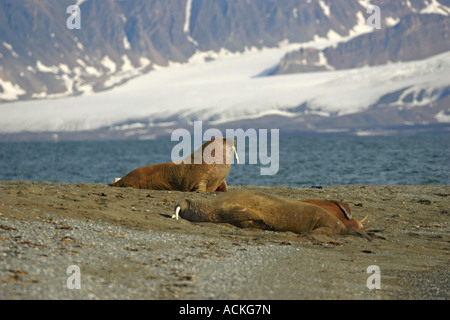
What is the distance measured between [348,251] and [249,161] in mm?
73441

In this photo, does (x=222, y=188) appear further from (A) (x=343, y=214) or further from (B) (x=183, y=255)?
(B) (x=183, y=255)

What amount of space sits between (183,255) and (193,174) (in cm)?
925

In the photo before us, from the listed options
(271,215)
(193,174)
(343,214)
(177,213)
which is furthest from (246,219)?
(193,174)

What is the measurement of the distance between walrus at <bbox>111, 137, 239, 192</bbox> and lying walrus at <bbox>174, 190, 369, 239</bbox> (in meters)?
5.36

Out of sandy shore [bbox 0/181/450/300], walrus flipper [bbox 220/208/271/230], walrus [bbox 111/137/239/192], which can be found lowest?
sandy shore [bbox 0/181/450/300]

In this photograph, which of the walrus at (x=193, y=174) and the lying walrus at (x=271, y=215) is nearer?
the lying walrus at (x=271, y=215)

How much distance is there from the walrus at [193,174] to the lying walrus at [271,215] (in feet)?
17.6

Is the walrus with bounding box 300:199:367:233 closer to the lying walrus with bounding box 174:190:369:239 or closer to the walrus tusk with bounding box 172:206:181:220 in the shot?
the lying walrus with bounding box 174:190:369:239

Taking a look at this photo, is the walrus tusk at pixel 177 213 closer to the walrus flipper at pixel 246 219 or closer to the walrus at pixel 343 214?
the walrus flipper at pixel 246 219

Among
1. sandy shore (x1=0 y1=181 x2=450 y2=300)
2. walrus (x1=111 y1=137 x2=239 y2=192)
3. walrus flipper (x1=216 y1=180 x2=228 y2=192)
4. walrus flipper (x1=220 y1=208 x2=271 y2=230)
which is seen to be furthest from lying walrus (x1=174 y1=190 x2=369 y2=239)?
walrus flipper (x1=216 y1=180 x2=228 y2=192)

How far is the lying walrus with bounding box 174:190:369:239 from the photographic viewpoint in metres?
13.5

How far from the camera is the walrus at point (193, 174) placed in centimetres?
1964

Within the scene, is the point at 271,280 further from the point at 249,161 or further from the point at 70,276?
the point at 249,161

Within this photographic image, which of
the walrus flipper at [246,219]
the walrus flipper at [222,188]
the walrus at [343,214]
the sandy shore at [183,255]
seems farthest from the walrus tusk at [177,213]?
the walrus flipper at [222,188]
